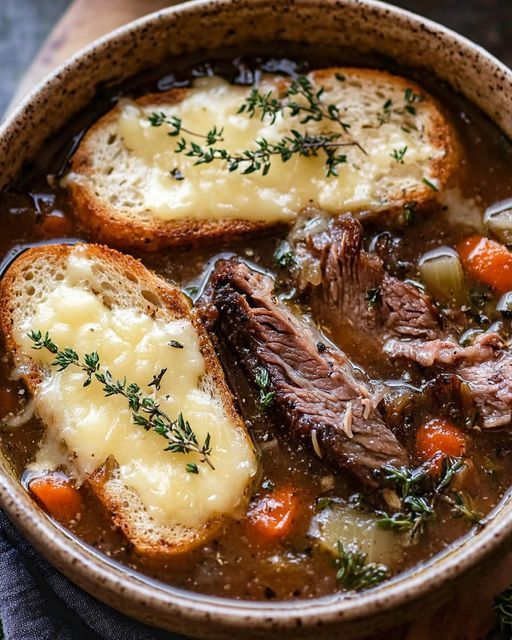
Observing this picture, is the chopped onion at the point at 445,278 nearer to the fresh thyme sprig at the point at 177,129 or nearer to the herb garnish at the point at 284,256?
the herb garnish at the point at 284,256

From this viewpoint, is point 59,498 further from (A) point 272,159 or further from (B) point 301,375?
(A) point 272,159

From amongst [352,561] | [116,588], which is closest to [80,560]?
[116,588]

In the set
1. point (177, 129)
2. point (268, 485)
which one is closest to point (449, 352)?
point (268, 485)

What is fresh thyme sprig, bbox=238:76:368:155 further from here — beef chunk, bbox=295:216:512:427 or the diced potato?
the diced potato

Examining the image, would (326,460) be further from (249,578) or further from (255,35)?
(255,35)

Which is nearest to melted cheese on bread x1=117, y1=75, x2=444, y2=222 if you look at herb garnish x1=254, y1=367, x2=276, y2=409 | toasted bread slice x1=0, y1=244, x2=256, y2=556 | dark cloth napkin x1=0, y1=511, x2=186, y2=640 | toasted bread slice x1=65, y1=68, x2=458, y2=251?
toasted bread slice x1=65, y1=68, x2=458, y2=251

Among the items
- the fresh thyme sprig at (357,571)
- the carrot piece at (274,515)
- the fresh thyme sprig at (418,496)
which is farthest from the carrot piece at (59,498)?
the fresh thyme sprig at (418,496)
